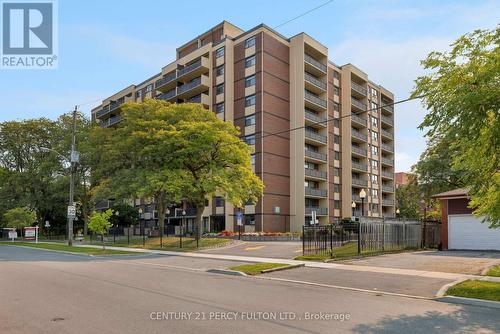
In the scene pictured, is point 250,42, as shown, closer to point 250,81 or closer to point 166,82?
point 250,81

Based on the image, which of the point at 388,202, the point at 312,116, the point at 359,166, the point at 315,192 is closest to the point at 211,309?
the point at 315,192

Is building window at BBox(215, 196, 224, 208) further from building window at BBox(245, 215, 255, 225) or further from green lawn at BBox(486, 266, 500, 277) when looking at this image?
green lawn at BBox(486, 266, 500, 277)

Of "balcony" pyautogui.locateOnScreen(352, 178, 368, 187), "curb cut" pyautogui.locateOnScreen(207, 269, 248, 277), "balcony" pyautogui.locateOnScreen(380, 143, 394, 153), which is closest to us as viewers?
"curb cut" pyautogui.locateOnScreen(207, 269, 248, 277)

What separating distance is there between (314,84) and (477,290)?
4892 centimetres

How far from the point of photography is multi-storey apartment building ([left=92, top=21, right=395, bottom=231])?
54250mm

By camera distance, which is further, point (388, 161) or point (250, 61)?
point (388, 161)

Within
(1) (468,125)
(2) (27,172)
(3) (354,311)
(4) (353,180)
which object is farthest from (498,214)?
(2) (27,172)

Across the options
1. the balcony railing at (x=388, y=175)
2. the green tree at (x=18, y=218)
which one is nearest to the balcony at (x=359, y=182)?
A: the balcony railing at (x=388, y=175)

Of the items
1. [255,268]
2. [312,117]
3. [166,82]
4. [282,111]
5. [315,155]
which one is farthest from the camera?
[166,82]

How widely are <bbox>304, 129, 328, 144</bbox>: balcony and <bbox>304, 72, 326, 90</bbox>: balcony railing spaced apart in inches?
248

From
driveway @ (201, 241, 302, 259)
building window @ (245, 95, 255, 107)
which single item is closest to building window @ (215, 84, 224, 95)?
building window @ (245, 95, 255, 107)

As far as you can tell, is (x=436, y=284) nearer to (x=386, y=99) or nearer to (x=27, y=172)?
(x=27, y=172)

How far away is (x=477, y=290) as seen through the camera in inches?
488

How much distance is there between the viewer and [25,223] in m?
55.6
